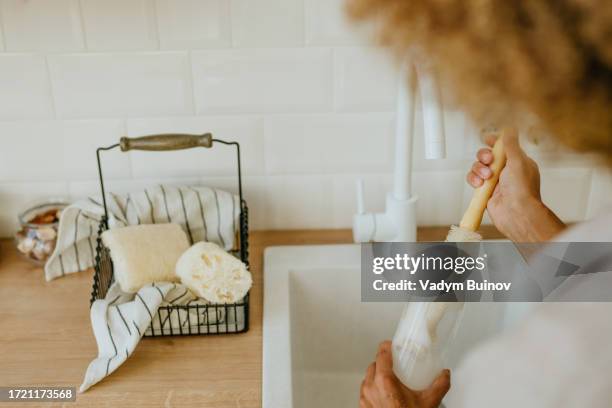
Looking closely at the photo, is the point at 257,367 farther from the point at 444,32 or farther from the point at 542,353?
the point at 444,32

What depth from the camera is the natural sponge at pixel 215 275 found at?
2.54 feet

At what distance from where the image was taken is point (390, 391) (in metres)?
0.73

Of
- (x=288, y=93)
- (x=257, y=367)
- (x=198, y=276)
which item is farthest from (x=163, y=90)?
(x=257, y=367)

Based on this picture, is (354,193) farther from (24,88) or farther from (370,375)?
(24,88)

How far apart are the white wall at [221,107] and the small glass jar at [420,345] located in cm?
27

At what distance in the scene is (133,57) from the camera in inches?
36.4

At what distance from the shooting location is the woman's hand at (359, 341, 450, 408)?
724 millimetres

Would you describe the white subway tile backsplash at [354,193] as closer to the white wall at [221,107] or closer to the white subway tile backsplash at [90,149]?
the white wall at [221,107]

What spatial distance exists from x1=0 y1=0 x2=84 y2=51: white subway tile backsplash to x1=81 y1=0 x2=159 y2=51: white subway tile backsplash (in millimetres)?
17

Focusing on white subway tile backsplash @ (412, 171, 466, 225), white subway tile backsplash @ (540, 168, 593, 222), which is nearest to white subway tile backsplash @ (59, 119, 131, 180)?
white subway tile backsplash @ (412, 171, 466, 225)

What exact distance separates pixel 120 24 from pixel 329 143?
361 mm

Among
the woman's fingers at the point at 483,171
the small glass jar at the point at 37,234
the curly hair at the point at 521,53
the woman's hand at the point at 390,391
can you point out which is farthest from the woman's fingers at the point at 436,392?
the small glass jar at the point at 37,234

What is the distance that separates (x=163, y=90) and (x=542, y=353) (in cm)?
70

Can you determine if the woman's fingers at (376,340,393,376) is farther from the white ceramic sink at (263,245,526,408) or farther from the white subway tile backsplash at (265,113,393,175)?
the white subway tile backsplash at (265,113,393,175)
